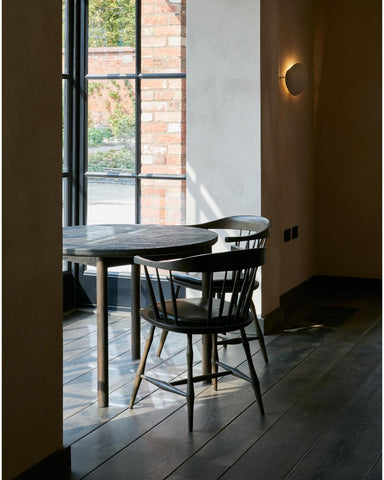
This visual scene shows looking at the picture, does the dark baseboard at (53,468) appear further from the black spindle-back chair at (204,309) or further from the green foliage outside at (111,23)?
the green foliage outside at (111,23)

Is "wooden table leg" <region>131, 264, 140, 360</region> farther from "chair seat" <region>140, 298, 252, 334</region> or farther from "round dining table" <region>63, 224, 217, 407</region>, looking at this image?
"chair seat" <region>140, 298, 252, 334</region>

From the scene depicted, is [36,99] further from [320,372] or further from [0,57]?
[320,372]

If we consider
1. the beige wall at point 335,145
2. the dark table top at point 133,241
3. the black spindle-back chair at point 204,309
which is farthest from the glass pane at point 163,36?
the black spindle-back chair at point 204,309

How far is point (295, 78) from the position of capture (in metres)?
5.48

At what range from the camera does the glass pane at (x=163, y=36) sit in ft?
17.0

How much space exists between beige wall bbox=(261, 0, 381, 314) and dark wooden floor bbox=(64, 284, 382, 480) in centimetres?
141

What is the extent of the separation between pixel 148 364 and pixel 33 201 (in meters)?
1.86

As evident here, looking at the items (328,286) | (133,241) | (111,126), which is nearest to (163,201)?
(111,126)

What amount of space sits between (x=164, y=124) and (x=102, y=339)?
2094 millimetres

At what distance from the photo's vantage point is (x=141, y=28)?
5.27 metres

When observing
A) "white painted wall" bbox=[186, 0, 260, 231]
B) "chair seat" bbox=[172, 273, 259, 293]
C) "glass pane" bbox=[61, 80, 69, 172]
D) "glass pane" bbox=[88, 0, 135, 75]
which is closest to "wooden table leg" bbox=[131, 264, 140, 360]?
"chair seat" bbox=[172, 273, 259, 293]

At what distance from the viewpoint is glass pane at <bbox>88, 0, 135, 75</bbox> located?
5309 mm

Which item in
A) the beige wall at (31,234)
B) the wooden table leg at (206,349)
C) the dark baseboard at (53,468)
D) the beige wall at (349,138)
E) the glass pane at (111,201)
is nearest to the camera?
the beige wall at (31,234)

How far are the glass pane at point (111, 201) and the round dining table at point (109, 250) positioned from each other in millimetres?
1172
